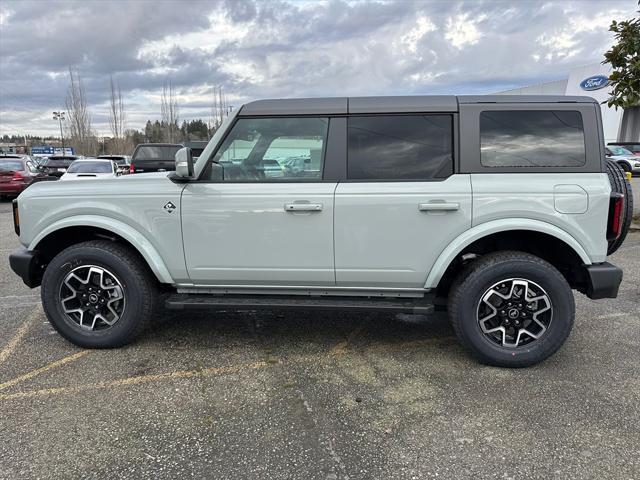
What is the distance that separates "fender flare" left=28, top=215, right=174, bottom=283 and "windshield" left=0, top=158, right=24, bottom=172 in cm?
1360

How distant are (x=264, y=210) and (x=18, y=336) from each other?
254 cm

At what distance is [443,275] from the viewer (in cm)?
380

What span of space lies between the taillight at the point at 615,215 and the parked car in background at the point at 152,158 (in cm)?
1228

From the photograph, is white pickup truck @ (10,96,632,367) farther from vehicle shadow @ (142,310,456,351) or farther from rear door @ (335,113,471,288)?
vehicle shadow @ (142,310,456,351)

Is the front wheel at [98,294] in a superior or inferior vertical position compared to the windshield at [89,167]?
inferior

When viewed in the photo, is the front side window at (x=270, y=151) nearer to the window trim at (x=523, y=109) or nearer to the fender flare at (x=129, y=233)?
the fender flare at (x=129, y=233)

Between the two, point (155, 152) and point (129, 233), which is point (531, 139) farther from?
point (155, 152)

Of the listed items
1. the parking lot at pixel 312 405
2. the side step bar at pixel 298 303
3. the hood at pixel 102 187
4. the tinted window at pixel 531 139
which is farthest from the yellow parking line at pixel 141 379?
the tinted window at pixel 531 139

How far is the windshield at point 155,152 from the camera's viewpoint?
1434cm

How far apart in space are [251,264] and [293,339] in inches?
34.1

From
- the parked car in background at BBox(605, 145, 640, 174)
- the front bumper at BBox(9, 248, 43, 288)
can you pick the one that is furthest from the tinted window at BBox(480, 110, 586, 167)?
the parked car in background at BBox(605, 145, 640, 174)

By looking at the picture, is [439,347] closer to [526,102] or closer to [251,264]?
[251,264]

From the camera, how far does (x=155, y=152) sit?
14531mm

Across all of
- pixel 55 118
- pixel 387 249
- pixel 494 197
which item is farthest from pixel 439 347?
pixel 55 118
